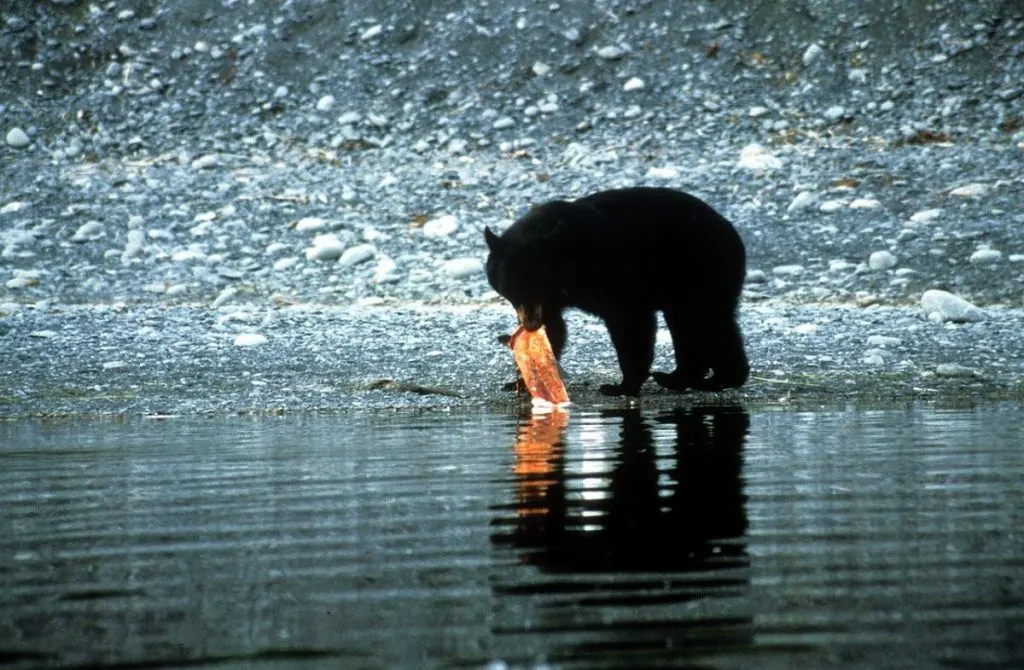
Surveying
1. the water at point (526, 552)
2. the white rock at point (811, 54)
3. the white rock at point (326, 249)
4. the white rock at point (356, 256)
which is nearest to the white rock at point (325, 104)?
the white rock at point (326, 249)

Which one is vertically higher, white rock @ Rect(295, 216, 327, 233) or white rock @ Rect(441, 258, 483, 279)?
white rock @ Rect(295, 216, 327, 233)

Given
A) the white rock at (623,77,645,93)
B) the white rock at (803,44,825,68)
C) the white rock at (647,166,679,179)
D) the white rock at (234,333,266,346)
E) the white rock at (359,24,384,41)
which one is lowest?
the white rock at (234,333,266,346)

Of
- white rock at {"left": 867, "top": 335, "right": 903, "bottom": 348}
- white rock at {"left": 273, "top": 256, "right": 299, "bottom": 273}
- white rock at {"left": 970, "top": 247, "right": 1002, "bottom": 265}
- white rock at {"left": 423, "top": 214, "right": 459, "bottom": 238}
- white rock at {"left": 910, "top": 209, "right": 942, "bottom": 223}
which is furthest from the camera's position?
white rock at {"left": 423, "top": 214, "right": 459, "bottom": 238}

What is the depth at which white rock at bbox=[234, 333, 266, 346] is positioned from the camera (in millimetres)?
10172

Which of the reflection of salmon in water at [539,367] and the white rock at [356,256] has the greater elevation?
the white rock at [356,256]

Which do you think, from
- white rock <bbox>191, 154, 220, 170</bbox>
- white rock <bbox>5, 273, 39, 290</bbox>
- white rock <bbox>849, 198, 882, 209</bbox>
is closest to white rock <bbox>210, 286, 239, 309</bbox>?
white rock <bbox>5, 273, 39, 290</bbox>

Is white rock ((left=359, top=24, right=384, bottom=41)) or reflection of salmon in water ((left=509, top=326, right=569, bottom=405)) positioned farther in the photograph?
white rock ((left=359, top=24, right=384, bottom=41))

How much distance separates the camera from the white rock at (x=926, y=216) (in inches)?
519

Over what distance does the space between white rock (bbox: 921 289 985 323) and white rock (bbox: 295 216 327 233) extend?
6125 mm

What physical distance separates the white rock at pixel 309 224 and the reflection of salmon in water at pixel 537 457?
277 inches

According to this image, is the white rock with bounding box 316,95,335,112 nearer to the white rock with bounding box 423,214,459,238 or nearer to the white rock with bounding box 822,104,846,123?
the white rock with bounding box 423,214,459,238

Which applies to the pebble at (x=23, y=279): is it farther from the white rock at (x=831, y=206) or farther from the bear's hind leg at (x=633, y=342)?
the white rock at (x=831, y=206)

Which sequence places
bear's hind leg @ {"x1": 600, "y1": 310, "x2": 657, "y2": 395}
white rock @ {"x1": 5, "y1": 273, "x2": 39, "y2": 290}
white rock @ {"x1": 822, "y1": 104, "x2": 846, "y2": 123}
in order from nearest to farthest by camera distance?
1. bear's hind leg @ {"x1": 600, "y1": 310, "x2": 657, "y2": 395}
2. white rock @ {"x1": 5, "y1": 273, "x2": 39, "y2": 290}
3. white rock @ {"x1": 822, "y1": 104, "x2": 846, "y2": 123}

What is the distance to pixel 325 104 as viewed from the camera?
17828 mm
